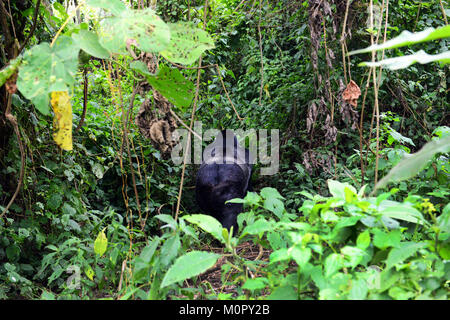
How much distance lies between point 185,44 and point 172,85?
0.77ft

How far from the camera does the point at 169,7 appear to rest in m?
4.59

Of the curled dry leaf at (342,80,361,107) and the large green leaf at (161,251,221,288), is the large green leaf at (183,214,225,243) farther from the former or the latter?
the curled dry leaf at (342,80,361,107)

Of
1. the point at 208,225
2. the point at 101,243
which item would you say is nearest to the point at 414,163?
the point at 208,225

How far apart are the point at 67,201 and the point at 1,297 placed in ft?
2.66

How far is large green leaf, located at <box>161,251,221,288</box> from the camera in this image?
1.12 metres

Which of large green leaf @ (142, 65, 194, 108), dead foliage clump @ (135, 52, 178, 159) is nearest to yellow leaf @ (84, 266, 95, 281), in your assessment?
dead foliage clump @ (135, 52, 178, 159)

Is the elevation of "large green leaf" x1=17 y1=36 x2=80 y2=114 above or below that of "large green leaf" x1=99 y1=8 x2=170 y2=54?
below

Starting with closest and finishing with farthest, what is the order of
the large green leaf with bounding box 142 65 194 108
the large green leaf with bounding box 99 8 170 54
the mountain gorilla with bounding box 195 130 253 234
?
1. the large green leaf with bounding box 99 8 170 54
2. the large green leaf with bounding box 142 65 194 108
3. the mountain gorilla with bounding box 195 130 253 234

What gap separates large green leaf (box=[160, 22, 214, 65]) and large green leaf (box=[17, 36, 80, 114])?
335 millimetres

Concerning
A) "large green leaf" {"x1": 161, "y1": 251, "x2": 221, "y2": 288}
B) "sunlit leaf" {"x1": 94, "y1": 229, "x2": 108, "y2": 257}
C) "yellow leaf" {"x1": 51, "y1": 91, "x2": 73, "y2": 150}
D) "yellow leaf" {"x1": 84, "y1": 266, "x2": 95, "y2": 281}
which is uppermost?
"yellow leaf" {"x1": 51, "y1": 91, "x2": 73, "y2": 150}

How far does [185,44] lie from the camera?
146cm

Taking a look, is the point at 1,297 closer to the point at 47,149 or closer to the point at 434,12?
the point at 47,149
